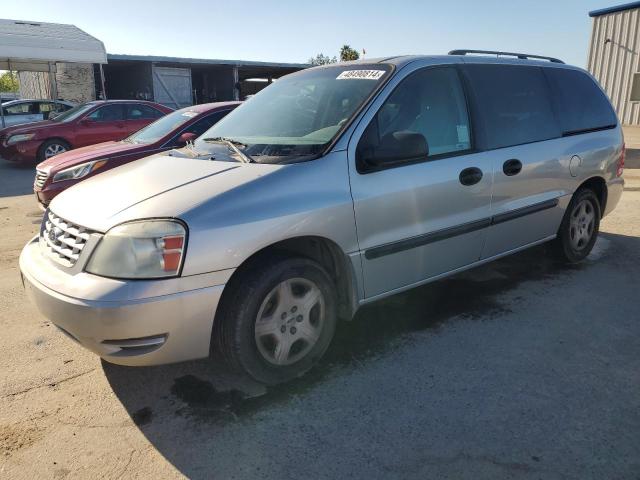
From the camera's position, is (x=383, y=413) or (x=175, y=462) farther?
(x=383, y=413)

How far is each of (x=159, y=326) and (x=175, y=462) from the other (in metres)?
0.60

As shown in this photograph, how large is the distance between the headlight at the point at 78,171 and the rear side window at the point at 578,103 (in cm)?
505

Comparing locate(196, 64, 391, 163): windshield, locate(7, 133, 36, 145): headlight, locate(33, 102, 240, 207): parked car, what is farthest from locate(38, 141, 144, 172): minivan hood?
locate(7, 133, 36, 145): headlight

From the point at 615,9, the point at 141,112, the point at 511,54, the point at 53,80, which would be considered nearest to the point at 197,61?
the point at 53,80

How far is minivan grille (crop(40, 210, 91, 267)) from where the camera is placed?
2479mm

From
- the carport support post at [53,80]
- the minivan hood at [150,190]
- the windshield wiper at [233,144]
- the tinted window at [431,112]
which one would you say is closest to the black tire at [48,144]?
the carport support post at [53,80]

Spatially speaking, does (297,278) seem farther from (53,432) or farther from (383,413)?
(53,432)

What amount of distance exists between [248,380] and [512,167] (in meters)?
2.36

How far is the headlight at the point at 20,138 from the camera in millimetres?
11039

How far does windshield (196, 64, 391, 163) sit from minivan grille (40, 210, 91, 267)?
1.01 metres

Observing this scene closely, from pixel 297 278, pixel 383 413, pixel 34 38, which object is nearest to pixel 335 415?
pixel 383 413

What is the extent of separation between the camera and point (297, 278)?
2693 mm

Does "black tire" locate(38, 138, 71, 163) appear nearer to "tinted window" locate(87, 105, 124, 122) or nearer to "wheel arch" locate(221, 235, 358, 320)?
"tinted window" locate(87, 105, 124, 122)

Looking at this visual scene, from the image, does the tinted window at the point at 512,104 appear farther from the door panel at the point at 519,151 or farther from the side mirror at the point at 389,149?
the side mirror at the point at 389,149
